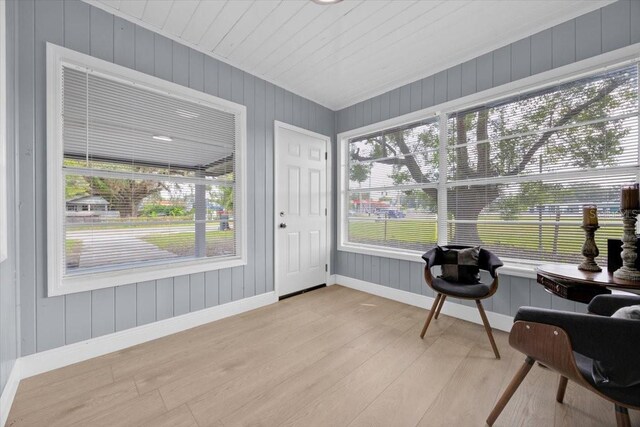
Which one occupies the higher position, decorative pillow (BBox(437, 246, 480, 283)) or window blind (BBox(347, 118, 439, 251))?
window blind (BBox(347, 118, 439, 251))

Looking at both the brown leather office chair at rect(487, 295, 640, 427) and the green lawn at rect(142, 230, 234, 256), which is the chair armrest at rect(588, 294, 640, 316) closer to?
the brown leather office chair at rect(487, 295, 640, 427)

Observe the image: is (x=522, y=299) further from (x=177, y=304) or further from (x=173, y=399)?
(x=177, y=304)

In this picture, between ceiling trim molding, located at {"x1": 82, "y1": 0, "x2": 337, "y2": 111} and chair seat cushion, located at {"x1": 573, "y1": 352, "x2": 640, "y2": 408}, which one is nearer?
chair seat cushion, located at {"x1": 573, "y1": 352, "x2": 640, "y2": 408}

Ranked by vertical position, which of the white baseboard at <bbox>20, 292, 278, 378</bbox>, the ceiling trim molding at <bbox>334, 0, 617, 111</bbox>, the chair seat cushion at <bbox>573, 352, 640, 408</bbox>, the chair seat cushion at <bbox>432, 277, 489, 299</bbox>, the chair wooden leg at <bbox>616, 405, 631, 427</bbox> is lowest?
the white baseboard at <bbox>20, 292, 278, 378</bbox>

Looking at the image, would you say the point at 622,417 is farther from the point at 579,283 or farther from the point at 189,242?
the point at 189,242

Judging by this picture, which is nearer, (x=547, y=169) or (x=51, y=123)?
(x=51, y=123)

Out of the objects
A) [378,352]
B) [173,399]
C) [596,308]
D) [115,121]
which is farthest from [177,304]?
[596,308]

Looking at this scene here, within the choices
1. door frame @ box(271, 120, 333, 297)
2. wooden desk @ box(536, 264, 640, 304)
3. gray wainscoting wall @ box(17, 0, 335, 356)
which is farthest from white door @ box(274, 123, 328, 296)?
wooden desk @ box(536, 264, 640, 304)

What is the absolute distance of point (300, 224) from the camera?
3.54 m

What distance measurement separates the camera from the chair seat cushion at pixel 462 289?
209 centimetres

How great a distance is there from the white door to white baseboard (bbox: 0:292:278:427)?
77 centimetres

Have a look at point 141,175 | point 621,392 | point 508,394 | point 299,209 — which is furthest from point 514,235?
point 141,175

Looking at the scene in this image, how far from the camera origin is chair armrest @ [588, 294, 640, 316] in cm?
135

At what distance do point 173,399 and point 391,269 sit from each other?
2.48 meters
